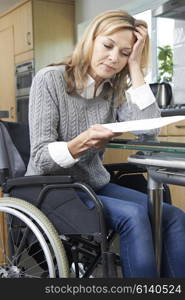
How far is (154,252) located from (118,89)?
1.78ft

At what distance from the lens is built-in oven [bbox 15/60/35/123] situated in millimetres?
3847

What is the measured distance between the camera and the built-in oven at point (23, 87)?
3.85 m

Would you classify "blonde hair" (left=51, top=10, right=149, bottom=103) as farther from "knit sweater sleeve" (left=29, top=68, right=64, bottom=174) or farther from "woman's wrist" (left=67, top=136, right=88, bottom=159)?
"woman's wrist" (left=67, top=136, right=88, bottom=159)

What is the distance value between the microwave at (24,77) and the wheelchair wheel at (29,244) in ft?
9.17

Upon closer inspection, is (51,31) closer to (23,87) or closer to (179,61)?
(23,87)

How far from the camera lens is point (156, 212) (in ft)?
3.44

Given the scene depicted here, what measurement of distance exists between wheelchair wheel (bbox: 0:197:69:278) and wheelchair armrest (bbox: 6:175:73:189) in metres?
0.04

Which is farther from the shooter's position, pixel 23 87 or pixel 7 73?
pixel 7 73

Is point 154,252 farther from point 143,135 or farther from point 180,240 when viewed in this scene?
point 143,135

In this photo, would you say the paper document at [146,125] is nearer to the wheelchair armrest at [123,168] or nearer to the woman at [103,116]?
the woman at [103,116]

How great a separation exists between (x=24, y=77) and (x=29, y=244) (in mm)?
3039

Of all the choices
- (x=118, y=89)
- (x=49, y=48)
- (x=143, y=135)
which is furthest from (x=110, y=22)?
(x=49, y=48)

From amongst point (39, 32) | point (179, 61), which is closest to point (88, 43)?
point (179, 61)

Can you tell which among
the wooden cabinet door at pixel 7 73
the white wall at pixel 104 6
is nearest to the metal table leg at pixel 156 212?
the white wall at pixel 104 6
